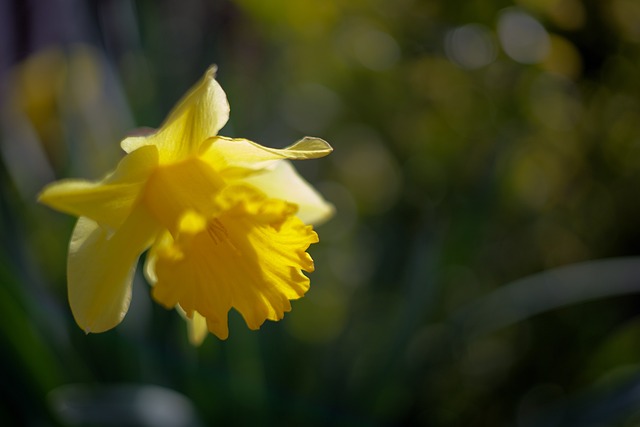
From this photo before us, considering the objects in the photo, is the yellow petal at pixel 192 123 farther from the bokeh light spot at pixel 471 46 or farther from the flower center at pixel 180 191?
the bokeh light spot at pixel 471 46

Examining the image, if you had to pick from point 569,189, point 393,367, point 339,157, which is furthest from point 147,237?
point 339,157

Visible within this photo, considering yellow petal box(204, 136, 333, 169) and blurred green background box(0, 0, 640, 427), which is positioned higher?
yellow petal box(204, 136, 333, 169)

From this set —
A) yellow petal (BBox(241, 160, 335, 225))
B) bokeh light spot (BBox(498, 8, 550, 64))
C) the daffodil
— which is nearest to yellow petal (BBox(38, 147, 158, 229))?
the daffodil

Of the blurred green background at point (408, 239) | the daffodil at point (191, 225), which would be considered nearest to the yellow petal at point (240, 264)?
the daffodil at point (191, 225)

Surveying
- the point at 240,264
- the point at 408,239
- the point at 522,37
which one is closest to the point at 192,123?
the point at 240,264

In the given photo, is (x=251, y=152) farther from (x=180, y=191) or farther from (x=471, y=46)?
(x=471, y=46)

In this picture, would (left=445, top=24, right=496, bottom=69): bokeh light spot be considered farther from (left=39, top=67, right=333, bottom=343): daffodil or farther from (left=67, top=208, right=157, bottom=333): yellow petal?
(left=67, top=208, right=157, bottom=333): yellow petal
